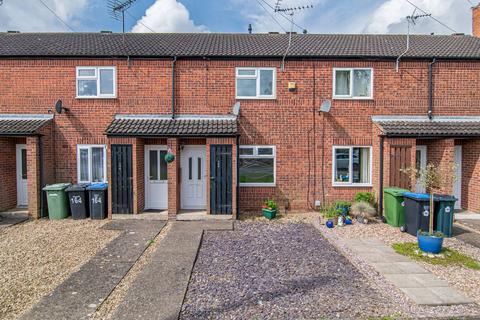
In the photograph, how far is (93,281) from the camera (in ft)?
15.3

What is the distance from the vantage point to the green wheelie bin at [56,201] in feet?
28.3

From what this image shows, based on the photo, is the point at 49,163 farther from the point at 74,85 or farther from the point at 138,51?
the point at 138,51

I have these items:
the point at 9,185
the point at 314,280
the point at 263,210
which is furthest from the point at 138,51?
the point at 314,280

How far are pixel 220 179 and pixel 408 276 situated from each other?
208 inches

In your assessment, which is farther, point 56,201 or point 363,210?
point 56,201

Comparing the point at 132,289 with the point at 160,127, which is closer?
the point at 132,289

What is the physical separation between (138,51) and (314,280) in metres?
8.87

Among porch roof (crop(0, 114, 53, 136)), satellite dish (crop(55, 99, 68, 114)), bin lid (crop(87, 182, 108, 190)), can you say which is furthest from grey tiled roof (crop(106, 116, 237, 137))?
porch roof (crop(0, 114, 53, 136))

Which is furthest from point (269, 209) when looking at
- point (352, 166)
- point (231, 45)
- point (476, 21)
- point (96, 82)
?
point (476, 21)

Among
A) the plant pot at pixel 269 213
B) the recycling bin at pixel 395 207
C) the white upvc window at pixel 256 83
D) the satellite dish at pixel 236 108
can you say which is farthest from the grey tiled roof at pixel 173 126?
the recycling bin at pixel 395 207

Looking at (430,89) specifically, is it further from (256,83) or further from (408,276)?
(408,276)

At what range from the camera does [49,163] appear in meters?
9.18

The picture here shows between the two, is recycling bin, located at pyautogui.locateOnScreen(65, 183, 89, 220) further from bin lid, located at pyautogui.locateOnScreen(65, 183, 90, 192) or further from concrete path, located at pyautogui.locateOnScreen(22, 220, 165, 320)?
concrete path, located at pyautogui.locateOnScreen(22, 220, 165, 320)

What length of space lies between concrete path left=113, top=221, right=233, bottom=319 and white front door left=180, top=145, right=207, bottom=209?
7.34 ft
